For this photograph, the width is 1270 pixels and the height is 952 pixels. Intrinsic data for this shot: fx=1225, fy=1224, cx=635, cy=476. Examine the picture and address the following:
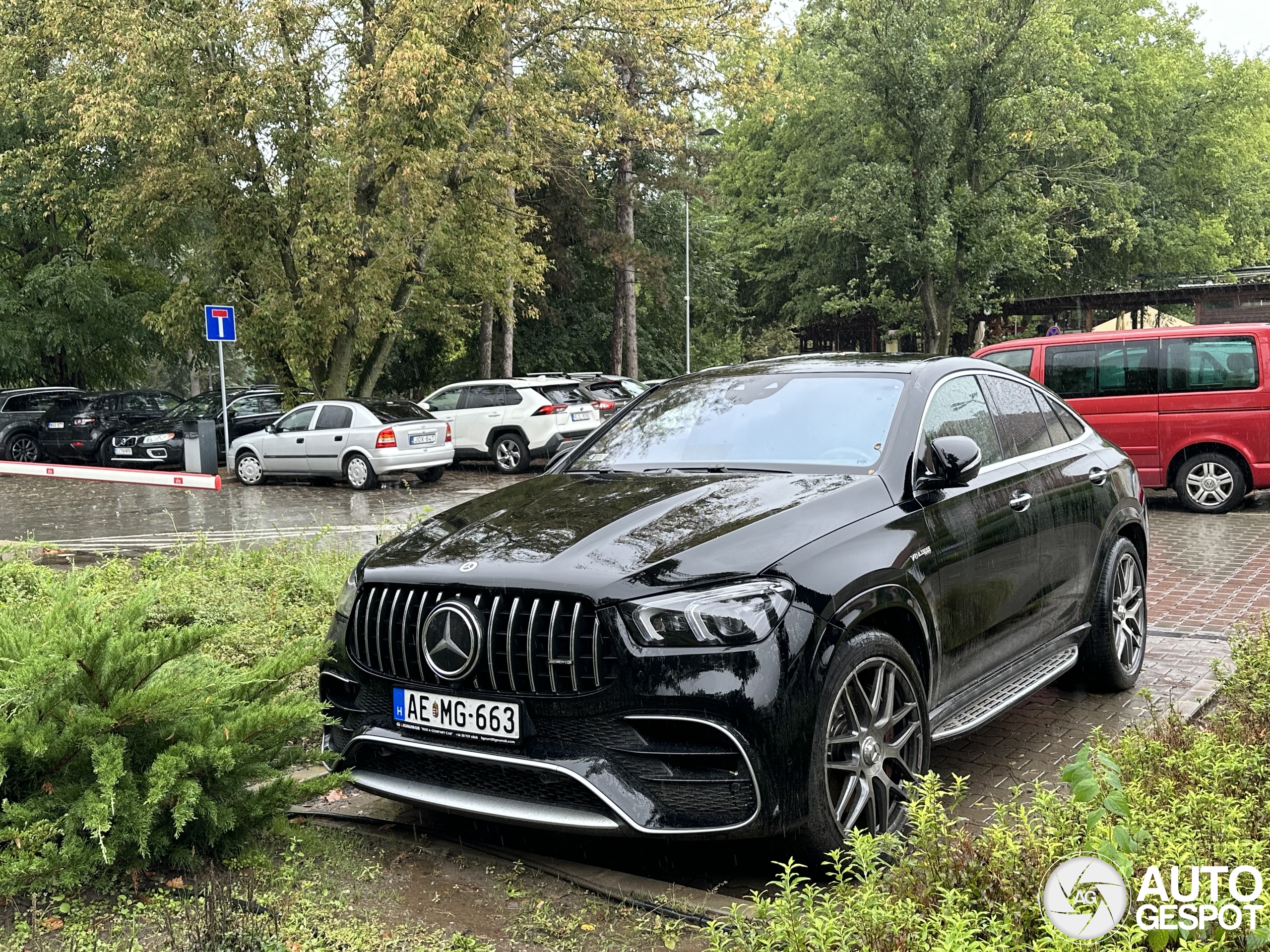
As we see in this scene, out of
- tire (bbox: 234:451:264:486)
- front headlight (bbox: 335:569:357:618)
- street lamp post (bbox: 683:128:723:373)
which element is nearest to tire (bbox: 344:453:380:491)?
tire (bbox: 234:451:264:486)

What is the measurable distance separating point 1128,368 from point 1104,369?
0.26m

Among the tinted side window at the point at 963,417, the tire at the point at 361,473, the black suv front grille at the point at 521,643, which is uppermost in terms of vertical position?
the tinted side window at the point at 963,417

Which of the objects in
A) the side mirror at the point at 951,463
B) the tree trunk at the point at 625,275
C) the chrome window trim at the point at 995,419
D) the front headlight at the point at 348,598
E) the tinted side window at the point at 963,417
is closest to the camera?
the front headlight at the point at 348,598

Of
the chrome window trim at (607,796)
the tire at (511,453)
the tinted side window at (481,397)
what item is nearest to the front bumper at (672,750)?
the chrome window trim at (607,796)

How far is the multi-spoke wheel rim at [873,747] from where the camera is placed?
3.75m

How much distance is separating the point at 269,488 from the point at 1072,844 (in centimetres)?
1913

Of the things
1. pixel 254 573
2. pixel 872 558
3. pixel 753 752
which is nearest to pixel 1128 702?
pixel 872 558

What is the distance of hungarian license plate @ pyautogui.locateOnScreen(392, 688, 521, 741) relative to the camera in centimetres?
366

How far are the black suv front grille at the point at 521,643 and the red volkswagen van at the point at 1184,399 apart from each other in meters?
10.5

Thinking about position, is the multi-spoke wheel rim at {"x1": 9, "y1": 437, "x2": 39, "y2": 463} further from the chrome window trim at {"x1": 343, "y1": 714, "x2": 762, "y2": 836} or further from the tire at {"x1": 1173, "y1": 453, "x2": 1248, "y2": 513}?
the chrome window trim at {"x1": 343, "y1": 714, "x2": 762, "y2": 836}

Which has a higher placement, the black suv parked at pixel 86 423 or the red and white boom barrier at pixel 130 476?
the black suv parked at pixel 86 423

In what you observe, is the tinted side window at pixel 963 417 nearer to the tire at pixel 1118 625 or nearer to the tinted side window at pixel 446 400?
the tire at pixel 1118 625

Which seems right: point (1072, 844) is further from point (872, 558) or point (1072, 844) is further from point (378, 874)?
point (378, 874)

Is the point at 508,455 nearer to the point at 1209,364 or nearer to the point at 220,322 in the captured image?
the point at 220,322
